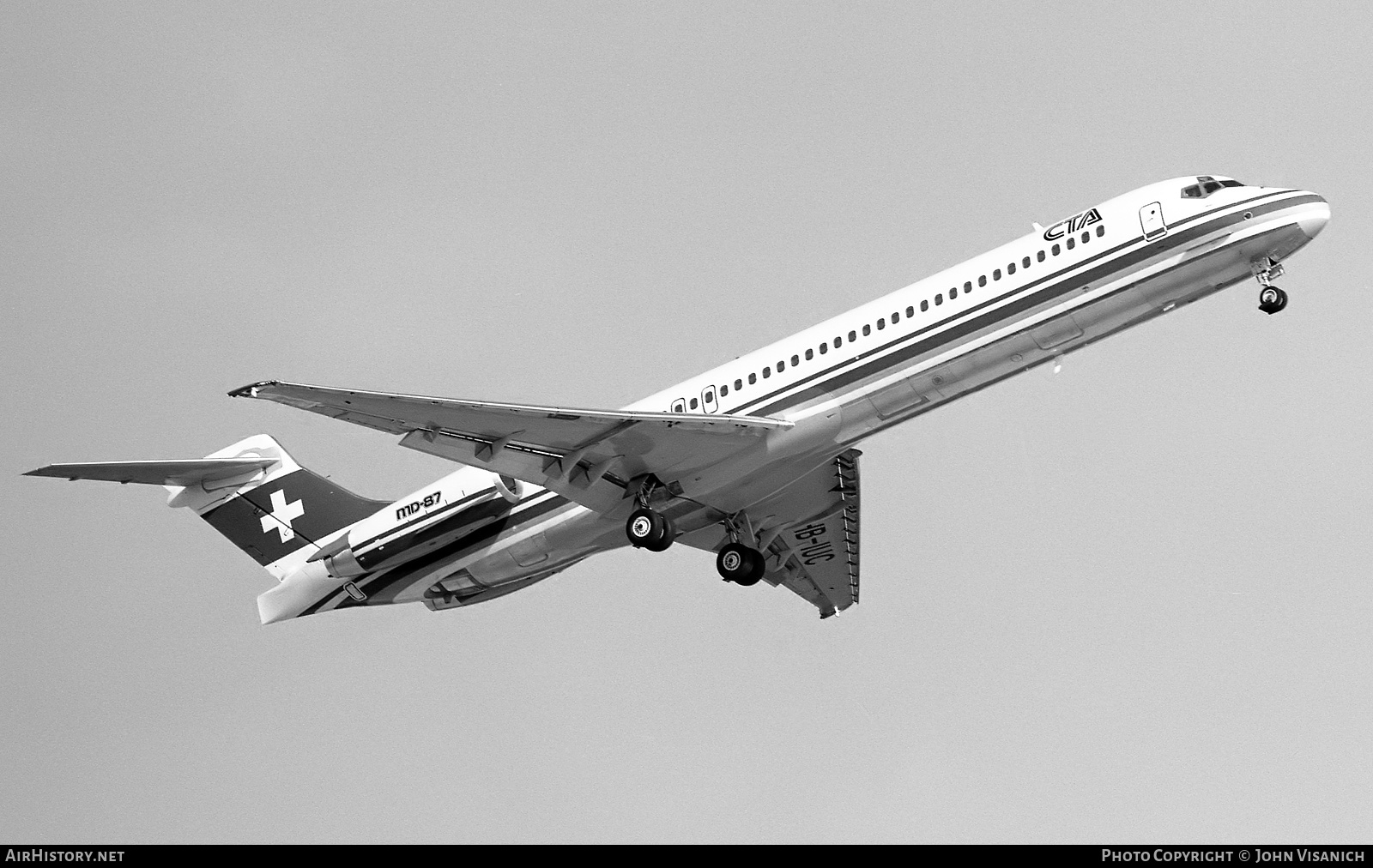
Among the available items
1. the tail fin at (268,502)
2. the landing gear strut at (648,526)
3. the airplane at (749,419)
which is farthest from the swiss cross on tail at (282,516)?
the landing gear strut at (648,526)

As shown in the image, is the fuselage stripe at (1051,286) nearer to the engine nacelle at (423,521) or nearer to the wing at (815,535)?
the wing at (815,535)

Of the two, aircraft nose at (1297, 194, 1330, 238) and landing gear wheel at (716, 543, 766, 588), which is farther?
landing gear wheel at (716, 543, 766, 588)

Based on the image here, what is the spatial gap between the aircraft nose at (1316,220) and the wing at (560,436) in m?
9.63

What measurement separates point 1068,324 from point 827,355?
14.2ft

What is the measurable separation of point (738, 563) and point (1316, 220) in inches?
534

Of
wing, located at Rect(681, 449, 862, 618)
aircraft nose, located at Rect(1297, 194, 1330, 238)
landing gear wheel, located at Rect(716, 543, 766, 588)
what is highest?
aircraft nose, located at Rect(1297, 194, 1330, 238)

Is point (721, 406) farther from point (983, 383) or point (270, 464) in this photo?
→ point (270, 464)

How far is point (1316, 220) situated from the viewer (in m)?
30.6

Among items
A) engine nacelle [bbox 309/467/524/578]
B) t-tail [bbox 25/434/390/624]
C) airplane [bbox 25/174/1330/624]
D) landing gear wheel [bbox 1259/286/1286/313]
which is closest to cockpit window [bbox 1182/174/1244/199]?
airplane [bbox 25/174/1330/624]

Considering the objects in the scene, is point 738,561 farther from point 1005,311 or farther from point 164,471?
point 164,471

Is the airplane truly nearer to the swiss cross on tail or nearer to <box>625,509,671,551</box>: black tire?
<box>625,509,671,551</box>: black tire

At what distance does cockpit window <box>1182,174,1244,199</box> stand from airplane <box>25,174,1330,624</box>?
0.05 meters

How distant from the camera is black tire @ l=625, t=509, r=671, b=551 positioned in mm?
33188

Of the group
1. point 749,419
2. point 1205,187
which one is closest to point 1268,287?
point 1205,187
